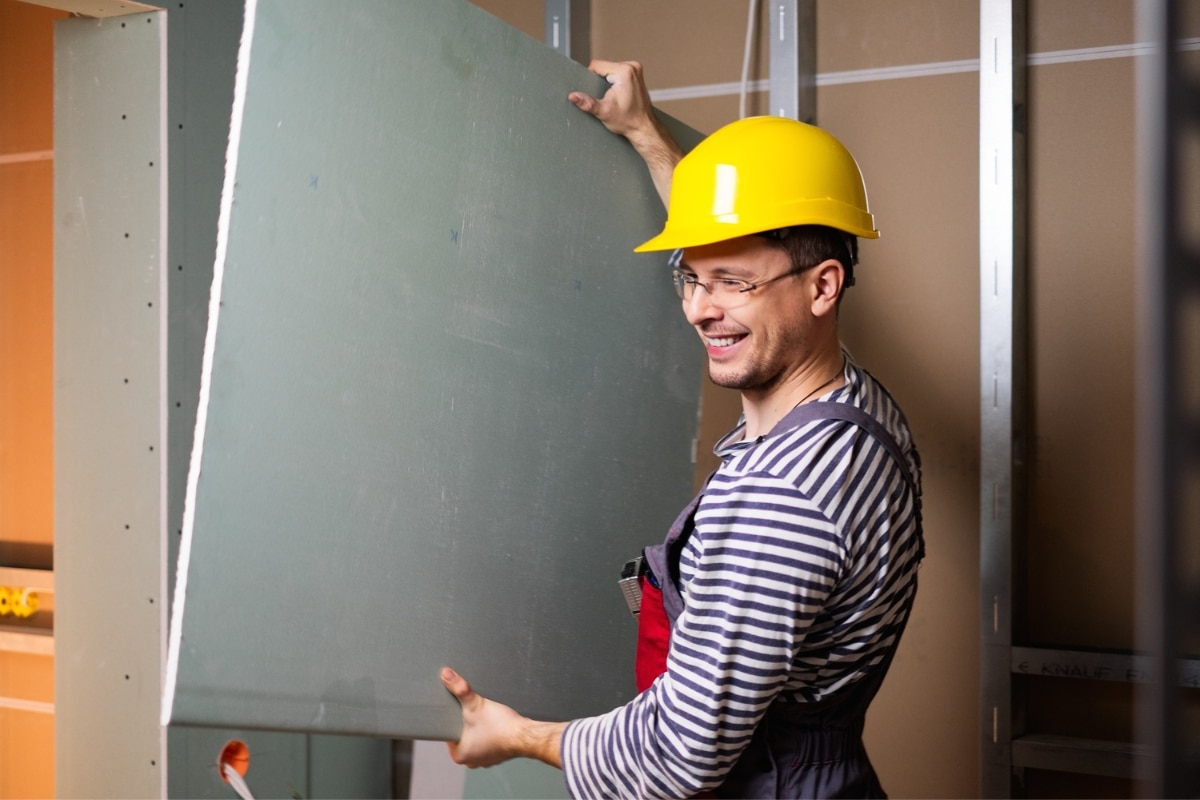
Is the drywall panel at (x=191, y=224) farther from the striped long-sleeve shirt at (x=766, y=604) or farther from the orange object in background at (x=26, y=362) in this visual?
the striped long-sleeve shirt at (x=766, y=604)

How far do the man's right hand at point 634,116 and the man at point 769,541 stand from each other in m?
0.24

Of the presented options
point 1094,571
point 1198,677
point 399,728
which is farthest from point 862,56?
point 399,728

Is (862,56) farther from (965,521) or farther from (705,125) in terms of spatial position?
(965,521)

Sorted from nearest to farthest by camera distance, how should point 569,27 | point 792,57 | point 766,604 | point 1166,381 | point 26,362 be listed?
point 1166,381 → point 766,604 → point 792,57 → point 569,27 → point 26,362

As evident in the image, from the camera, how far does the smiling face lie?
4.46 ft

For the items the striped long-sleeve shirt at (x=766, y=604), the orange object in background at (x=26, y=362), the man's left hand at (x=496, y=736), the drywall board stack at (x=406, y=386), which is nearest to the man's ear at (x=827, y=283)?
the striped long-sleeve shirt at (x=766, y=604)

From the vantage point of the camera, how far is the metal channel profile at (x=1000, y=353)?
193 cm

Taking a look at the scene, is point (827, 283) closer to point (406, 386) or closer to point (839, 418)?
point (839, 418)

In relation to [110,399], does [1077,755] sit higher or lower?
lower

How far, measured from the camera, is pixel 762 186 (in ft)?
4.46

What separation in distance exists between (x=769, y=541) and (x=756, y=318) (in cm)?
30

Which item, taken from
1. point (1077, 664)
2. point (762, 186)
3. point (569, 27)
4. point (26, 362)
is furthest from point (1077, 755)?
point (26, 362)

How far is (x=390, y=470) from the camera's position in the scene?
1.22 metres

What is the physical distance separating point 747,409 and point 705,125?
0.99 meters
